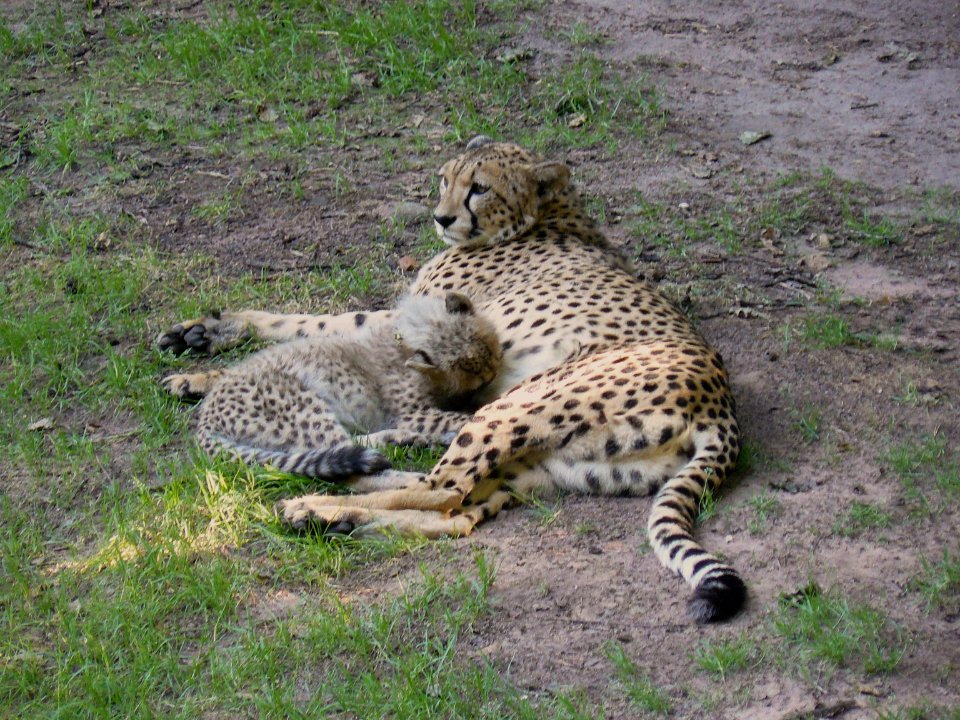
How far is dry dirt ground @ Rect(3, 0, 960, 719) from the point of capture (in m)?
3.69

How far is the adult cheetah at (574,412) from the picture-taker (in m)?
4.36

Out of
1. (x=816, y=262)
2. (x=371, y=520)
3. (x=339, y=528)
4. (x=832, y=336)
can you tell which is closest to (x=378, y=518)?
(x=371, y=520)

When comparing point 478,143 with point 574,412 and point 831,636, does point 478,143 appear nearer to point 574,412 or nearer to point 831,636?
point 574,412

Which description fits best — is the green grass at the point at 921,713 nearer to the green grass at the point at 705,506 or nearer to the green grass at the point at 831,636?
the green grass at the point at 831,636

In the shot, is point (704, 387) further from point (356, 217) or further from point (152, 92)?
point (152, 92)

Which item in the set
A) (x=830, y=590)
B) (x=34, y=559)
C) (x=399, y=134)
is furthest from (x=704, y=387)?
(x=399, y=134)

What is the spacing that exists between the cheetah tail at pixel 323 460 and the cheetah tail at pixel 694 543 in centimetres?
105

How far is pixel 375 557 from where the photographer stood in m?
4.28

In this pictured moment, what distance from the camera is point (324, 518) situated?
14.3 ft

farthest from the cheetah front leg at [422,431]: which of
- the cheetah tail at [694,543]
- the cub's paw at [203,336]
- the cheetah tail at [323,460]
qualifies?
the cub's paw at [203,336]

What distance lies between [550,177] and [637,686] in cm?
321

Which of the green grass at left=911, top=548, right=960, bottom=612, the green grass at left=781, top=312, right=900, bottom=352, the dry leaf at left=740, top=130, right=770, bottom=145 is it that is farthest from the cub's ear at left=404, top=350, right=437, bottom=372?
the dry leaf at left=740, top=130, right=770, bottom=145

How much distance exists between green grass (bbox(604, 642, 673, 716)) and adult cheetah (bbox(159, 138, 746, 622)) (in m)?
0.30

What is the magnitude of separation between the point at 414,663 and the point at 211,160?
4.82m
